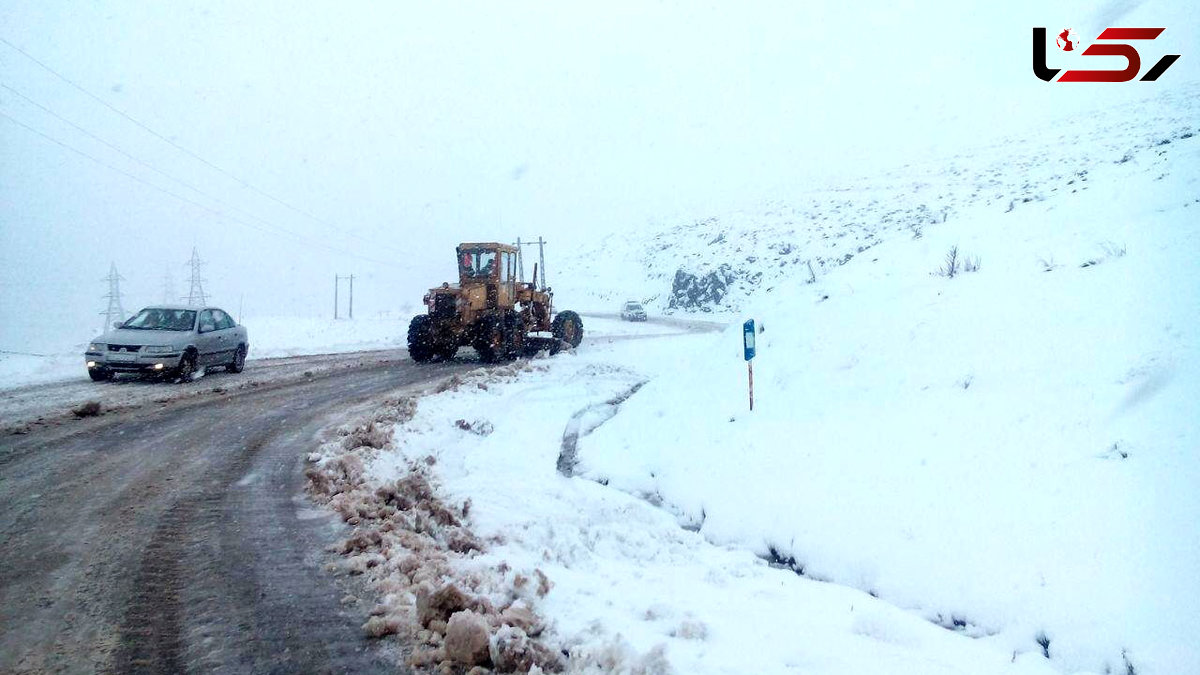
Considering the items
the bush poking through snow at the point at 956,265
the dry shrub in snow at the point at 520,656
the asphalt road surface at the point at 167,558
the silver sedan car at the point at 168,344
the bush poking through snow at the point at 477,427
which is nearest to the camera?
the dry shrub in snow at the point at 520,656

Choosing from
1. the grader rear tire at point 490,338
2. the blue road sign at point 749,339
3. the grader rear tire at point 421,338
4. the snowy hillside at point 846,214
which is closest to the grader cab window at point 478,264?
the grader rear tire at point 490,338

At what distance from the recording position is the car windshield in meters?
13.6

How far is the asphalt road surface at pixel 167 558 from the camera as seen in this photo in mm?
3344

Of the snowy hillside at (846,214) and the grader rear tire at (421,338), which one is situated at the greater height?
the snowy hillside at (846,214)

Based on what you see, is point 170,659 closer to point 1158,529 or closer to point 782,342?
point 1158,529

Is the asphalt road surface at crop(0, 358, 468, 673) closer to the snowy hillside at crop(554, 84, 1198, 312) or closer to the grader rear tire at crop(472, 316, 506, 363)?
the grader rear tire at crop(472, 316, 506, 363)

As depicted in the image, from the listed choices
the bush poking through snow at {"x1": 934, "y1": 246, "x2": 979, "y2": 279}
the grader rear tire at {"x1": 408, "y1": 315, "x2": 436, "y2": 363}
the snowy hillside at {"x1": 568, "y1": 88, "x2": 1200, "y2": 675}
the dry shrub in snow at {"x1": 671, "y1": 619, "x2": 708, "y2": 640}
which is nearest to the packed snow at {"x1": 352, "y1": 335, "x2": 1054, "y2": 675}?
the dry shrub in snow at {"x1": 671, "y1": 619, "x2": 708, "y2": 640}

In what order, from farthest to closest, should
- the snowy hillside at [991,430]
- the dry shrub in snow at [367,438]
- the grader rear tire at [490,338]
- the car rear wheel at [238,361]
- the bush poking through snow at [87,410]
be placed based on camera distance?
the grader rear tire at [490,338], the car rear wheel at [238,361], the bush poking through snow at [87,410], the dry shrub in snow at [367,438], the snowy hillside at [991,430]

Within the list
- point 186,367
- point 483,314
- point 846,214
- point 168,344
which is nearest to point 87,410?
point 168,344

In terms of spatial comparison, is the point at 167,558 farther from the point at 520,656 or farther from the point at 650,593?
the point at 650,593

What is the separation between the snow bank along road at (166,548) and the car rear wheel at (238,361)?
5.27m

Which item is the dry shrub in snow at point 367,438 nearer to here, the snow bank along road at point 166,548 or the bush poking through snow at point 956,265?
the snow bank along road at point 166,548

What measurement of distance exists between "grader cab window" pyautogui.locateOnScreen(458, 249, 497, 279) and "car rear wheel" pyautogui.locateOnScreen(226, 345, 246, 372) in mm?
5826

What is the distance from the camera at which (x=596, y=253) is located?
92312 mm
